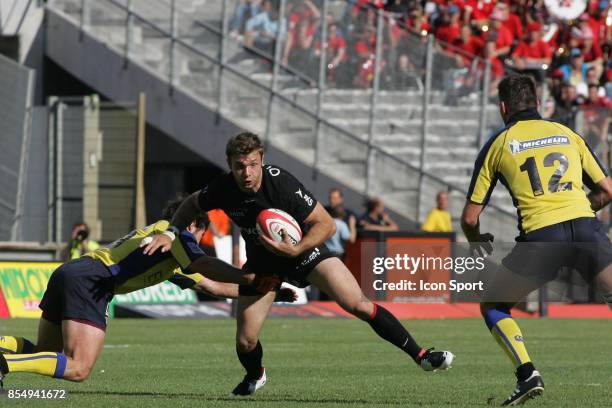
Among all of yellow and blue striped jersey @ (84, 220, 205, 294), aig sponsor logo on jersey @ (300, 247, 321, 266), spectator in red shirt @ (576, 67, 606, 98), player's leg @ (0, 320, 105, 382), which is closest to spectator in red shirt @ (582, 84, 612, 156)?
spectator in red shirt @ (576, 67, 606, 98)

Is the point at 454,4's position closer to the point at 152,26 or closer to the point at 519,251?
the point at 152,26

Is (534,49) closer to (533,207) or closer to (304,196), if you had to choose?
(304,196)

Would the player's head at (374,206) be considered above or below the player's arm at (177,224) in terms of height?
below

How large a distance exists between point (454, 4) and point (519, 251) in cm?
1686

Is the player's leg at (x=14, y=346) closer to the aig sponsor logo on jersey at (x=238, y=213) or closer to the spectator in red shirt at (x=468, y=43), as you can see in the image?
the aig sponsor logo on jersey at (x=238, y=213)

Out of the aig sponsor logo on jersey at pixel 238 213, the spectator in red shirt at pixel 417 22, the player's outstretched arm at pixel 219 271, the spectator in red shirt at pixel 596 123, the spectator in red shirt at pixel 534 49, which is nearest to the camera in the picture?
the player's outstretched arm at pixel 219 271

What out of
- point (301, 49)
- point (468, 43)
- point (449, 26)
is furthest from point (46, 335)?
point (449, 26)

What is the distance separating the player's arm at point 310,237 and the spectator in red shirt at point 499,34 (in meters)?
15.6

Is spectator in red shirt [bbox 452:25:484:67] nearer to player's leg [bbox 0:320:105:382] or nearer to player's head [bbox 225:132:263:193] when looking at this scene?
player's head [bbox 225:132:263:193]

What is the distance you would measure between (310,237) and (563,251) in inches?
66.7

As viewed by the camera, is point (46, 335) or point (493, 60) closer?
point (46, 335)

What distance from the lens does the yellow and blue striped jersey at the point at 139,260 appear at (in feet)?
31.0

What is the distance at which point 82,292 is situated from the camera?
9273 mm

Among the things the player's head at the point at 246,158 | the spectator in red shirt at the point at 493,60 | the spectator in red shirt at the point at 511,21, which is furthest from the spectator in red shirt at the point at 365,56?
the player's head at the point at 246,158
